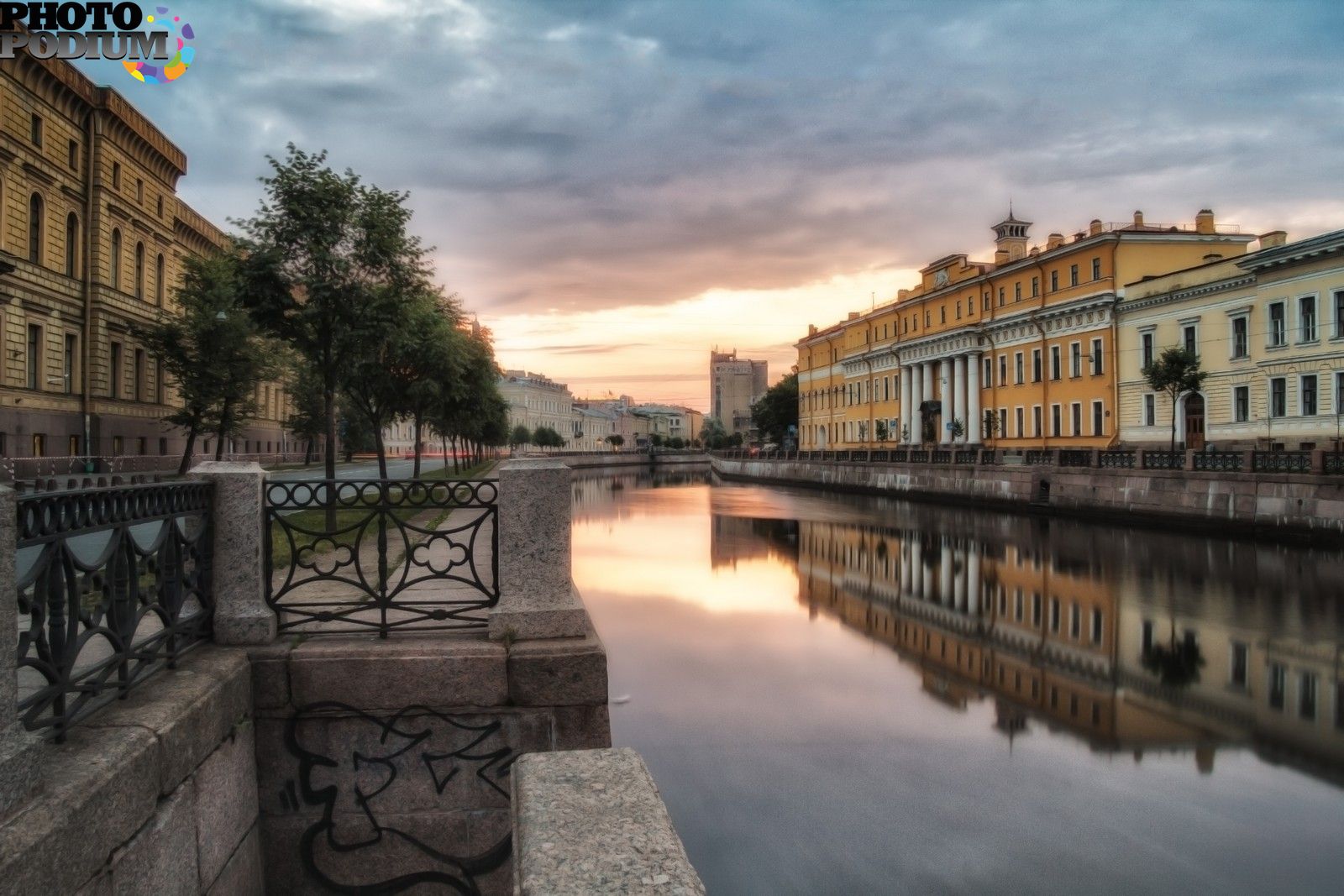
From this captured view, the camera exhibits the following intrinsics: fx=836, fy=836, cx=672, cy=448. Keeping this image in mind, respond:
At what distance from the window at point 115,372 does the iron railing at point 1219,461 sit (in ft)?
139

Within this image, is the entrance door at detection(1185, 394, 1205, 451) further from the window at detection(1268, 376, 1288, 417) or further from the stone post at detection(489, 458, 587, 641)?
the stone post at detection(489, 458, 587, 641)

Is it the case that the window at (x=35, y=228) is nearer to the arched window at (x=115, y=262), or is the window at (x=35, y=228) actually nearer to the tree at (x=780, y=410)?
the arched window at (x=115, y=262)

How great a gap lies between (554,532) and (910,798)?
429cm

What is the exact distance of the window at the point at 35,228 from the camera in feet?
102

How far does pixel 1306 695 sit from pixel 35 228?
39.7 meters

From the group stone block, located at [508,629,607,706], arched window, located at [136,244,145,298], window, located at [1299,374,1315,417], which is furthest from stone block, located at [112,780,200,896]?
arched window, located at [136,244,145,298]

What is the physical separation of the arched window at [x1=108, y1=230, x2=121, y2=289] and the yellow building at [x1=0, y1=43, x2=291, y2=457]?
3.0 inches

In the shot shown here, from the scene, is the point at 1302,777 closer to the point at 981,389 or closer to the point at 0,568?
the point at 0,568

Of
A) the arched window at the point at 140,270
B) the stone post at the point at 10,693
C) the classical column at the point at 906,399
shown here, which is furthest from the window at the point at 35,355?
the classical column at the point at 906,399

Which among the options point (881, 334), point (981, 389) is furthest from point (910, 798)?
point (881, 334)

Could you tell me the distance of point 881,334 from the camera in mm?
70812

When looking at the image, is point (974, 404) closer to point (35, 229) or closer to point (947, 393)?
point (947, 393)

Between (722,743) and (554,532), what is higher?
(554,532)

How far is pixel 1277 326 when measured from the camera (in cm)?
3269
